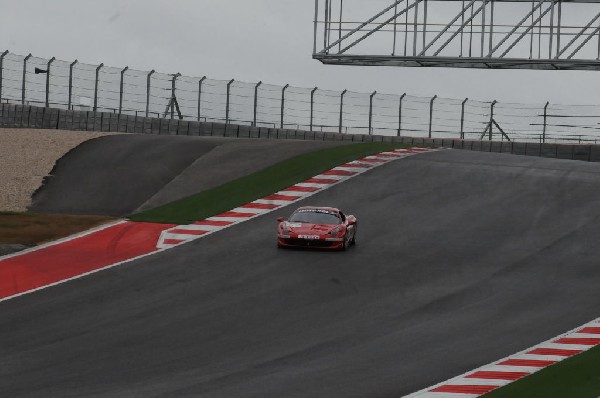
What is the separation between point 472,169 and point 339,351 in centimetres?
1950

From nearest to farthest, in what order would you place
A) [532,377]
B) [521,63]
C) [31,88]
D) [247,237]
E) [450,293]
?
1. [532,377]
2. [450,293]
3. [247,237]
4. [521,63]
5. [31,88]

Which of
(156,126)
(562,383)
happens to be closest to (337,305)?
(562,383)

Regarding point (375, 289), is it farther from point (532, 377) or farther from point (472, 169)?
point (472, 169)

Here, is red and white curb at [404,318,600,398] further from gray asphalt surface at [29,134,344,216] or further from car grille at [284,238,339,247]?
gray asphalt surface at [29,134,344,216]

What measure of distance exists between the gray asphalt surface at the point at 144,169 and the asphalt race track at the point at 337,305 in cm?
445

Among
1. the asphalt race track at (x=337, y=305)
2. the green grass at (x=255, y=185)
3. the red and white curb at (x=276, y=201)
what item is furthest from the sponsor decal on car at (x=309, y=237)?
the green grass at (x=255, y=185)

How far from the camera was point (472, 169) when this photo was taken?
127 ft

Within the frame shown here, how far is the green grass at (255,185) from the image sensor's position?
3338 centimetres

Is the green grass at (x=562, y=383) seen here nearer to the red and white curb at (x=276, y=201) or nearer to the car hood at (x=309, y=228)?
the car hood at (x=309, y=228)

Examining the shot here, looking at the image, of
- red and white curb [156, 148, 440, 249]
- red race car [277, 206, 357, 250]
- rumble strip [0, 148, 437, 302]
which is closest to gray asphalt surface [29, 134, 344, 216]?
red and white curb [156, 148, 440, 249]

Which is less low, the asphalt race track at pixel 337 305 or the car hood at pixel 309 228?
the car hood at pixel 309 228

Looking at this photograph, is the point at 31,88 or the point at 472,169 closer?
the point at 472,169

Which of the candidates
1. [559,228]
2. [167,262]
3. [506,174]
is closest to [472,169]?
[506,174]

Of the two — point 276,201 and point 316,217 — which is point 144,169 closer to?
point 276,201
